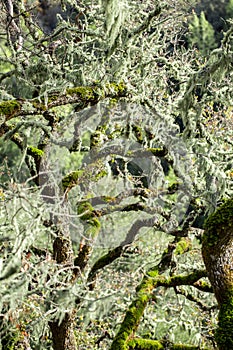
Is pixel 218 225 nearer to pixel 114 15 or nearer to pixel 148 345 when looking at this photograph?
pixel 114 15

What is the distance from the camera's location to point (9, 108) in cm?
320

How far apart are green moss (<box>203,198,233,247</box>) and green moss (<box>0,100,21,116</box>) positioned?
151 cm

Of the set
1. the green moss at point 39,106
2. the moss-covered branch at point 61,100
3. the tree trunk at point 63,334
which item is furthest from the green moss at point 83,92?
the tree trunk at point 63,334

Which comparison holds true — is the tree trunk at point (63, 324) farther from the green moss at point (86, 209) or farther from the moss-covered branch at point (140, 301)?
the moss-covered branch at point (140, 301)

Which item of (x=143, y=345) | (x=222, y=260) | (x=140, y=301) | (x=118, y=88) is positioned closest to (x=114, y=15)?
(x=118, y=88)

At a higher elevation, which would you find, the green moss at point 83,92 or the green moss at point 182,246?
the green moss at point 83,92

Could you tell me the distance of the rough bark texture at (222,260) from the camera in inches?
127

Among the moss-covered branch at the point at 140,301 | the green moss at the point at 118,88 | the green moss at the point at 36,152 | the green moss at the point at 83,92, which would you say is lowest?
the moss-covered branch at the point at 140,301

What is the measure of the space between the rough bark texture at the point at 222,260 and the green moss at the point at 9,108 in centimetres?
151

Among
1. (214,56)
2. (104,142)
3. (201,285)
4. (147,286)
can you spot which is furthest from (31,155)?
(214,56)

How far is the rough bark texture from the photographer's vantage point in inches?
127

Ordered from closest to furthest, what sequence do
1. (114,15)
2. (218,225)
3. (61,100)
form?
(114,15) < (218,225) < (61,100)

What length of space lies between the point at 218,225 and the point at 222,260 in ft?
0.81

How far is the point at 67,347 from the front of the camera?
5230 mm
